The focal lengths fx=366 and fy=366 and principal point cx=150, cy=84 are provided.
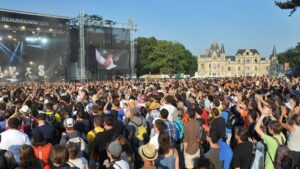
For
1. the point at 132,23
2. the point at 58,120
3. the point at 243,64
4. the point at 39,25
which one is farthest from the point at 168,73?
the point at 58,120

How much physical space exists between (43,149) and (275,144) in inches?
129

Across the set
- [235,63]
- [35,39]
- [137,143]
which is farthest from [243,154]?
[235,63]

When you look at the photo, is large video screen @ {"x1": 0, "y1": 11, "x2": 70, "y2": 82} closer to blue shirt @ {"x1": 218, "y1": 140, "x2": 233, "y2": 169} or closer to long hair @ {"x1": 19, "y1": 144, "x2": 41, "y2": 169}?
blue shirt @ {"x1": 218, "y1": 140, "x2": 233, "y2": 169}

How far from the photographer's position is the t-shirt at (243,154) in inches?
220

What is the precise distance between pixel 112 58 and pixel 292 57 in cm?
5955

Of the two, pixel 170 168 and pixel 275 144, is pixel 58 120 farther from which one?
pixel 275 144

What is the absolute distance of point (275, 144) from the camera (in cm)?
529

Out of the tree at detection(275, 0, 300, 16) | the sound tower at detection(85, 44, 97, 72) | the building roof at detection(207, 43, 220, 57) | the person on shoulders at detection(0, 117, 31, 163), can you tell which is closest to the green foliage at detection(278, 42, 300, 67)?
the building roof at detection(207, 43, 220, 57)

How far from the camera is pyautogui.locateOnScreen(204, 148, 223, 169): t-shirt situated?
17.5 ft

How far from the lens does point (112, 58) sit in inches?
1713

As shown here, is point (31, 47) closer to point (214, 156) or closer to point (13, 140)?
point (13, 140)

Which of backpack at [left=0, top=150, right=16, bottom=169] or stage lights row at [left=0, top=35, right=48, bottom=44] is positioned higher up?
stage lights row at [left=0, top=35, right=48, bottom=44]

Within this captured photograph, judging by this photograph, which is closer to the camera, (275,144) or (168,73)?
(275,144)

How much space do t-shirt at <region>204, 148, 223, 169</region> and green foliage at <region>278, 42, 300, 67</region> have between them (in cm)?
8336
